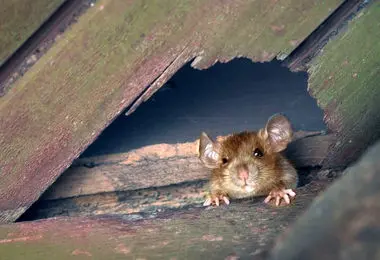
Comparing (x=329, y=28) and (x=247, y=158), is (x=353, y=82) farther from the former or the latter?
(x=247, y=158)

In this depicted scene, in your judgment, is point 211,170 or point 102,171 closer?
point 102,171

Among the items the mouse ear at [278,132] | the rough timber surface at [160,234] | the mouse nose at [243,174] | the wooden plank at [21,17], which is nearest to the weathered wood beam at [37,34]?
the wooden plank at [21,17]

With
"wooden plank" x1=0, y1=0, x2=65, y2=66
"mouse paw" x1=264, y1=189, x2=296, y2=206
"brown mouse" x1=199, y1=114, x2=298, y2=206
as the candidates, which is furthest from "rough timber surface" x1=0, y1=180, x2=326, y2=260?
"brown mouse" x1=199, y1=114, x2=298, y2=206

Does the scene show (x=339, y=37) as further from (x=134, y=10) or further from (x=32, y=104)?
(x=32, y=104)

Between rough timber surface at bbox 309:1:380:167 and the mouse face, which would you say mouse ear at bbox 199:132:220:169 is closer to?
the mouse face

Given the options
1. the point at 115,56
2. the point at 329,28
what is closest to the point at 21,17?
the point at 115,56

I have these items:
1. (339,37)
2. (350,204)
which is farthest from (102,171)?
(350,204)

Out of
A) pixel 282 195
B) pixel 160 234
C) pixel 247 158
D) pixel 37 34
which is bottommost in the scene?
pixel 160 234
